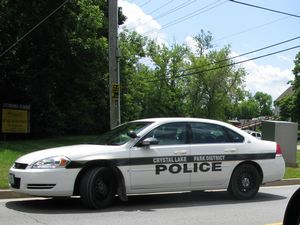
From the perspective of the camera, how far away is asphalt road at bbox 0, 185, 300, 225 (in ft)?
27.0

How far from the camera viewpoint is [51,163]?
8953 millimetres

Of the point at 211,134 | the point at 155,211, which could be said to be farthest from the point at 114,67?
the point at 155,211

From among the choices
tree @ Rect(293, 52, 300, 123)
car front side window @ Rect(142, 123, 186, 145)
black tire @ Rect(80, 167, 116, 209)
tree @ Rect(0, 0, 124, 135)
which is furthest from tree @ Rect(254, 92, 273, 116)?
black tire @ Rect(80, 167, 116, 209)

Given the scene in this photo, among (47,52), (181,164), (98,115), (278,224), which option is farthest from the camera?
(98,115)

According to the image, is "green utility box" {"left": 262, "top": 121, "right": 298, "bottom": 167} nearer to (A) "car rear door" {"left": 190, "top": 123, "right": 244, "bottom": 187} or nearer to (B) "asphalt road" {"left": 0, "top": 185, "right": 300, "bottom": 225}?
(B) "asphalt road" {"left": 0, "top": 185, "right": 300, "bottom": 225}

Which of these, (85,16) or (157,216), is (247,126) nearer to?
(85,16)

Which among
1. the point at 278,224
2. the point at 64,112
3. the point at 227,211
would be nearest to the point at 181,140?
the point at 227,211

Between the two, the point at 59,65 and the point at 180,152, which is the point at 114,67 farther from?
the point at 59,65

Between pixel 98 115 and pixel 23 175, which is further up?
pixel 98 115

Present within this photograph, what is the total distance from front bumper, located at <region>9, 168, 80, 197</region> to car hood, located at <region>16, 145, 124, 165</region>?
0.23 meters

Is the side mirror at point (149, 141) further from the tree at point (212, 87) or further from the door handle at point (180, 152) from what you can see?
the tree at point (212, 87)

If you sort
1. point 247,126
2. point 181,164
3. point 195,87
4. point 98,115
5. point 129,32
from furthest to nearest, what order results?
point 247,126 < point 195,87 < point 129,32 < point 98,115 < point 181,164

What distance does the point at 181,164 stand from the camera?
1001cm

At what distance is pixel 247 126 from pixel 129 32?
43.4 m
